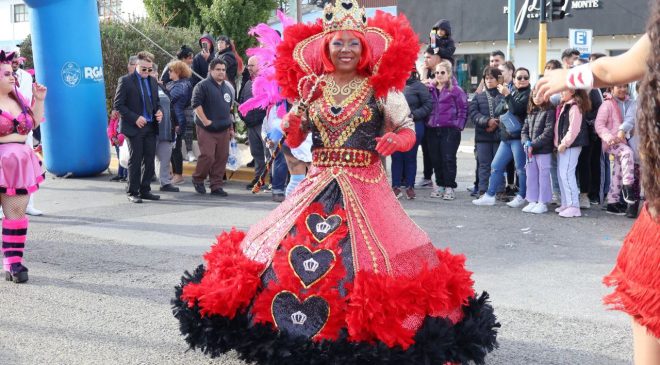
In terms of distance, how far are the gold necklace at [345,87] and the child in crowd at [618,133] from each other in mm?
5151

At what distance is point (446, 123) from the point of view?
10.2 meters

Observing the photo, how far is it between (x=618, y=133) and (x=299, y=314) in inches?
240

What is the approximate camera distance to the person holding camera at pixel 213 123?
10633 mm

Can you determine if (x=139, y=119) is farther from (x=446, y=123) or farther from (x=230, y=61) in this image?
(x=446, y=123)

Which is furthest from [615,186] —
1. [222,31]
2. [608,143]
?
[222,31]

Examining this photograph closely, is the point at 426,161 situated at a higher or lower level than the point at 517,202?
higher

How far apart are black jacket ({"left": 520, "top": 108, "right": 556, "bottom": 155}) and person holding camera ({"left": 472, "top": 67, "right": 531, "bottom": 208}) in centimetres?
31

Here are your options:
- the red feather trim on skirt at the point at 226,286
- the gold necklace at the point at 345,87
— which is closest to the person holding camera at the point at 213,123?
the gold necklace at the point at 345,87

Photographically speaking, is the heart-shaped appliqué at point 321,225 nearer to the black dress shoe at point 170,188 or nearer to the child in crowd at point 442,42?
the black dress shoe at point 170,188

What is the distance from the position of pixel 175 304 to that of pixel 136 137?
6.24m

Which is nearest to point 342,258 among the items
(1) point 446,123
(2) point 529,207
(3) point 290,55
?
(3) point 290,55

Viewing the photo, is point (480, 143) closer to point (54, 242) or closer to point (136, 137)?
point (136, 137)

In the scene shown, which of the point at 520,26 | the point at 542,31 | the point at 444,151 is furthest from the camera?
the point at 520,26

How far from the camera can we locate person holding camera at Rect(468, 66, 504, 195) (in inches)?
388
